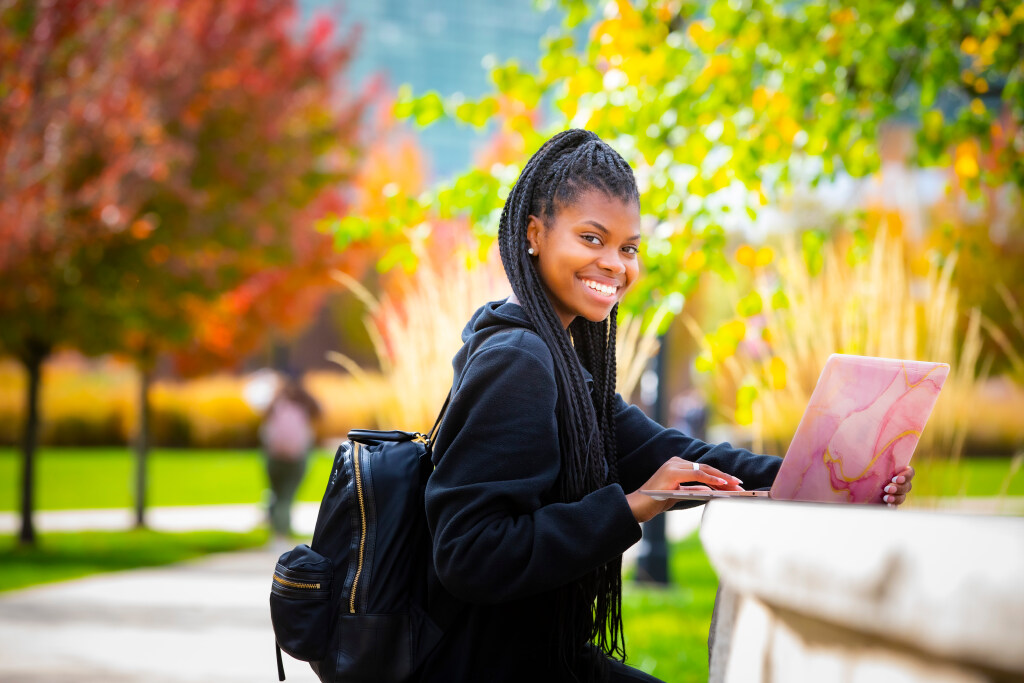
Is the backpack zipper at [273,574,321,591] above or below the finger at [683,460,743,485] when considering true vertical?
below

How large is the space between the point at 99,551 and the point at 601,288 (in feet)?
22.6

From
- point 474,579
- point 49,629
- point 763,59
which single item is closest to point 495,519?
point 474,579

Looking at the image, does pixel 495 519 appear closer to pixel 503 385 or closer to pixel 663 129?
pixel 503 385

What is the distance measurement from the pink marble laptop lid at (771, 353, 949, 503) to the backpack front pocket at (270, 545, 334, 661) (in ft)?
2.37

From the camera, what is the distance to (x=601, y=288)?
163 cm

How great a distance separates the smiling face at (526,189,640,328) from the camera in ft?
5.24

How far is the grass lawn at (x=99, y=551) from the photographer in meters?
6.39

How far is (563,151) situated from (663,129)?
2319 millimetres

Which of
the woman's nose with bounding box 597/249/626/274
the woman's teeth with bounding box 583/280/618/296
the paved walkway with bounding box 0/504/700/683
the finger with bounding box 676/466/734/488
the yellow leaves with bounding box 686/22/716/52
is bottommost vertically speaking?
the paved walkway with bounding box 0/504/700/683

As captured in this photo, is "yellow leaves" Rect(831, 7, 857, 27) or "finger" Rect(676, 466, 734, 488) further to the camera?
"yellow leaves" Rect(831, 7, 857, 27)

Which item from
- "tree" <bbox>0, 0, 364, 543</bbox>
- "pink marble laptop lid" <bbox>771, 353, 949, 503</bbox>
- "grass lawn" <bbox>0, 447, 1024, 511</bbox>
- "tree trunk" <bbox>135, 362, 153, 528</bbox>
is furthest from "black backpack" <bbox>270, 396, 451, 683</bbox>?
"grass lawn" <bbox>0, 447, 1024, 511</bbox>

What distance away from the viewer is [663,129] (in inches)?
152

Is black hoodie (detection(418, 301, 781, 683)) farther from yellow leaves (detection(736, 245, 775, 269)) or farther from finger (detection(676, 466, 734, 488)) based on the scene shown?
yellow leaves (detection(736, 245, 775, 269))

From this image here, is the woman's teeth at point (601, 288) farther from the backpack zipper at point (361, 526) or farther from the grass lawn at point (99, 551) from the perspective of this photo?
the grass lawn at point (99, 551)
